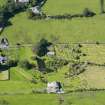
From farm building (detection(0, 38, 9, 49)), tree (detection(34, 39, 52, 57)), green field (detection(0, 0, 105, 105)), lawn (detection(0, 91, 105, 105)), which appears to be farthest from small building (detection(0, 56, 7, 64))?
lawn (detection(0, 91, 105, 105))

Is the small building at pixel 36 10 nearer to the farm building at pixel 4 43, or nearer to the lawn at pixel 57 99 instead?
the farm building at pixel 4 43

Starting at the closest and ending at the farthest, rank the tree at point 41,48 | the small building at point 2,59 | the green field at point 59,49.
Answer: the green field at point 59,49
the small building at point 2,59
the tree at point 41,48

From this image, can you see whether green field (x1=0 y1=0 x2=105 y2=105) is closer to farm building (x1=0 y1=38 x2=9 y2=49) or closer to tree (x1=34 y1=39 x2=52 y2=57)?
farm building (x1=0 y1=38 x2=9 y2=49)

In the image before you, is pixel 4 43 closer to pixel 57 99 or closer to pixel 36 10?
pixel 36 10

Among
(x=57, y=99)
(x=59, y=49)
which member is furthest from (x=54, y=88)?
(x=59, y=49)

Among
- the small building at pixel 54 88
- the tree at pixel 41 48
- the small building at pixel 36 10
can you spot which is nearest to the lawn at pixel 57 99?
the small building at pixel 54 88

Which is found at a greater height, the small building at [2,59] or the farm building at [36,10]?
the farm building at [36,10]

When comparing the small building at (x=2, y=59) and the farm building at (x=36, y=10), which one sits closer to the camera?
the small building at (x=2, y=59)

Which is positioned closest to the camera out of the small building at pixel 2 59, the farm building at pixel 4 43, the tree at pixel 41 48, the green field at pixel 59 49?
the green field at pixel 59 49

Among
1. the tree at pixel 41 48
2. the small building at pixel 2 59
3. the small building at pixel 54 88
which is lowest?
the small building at pixel 54 88
